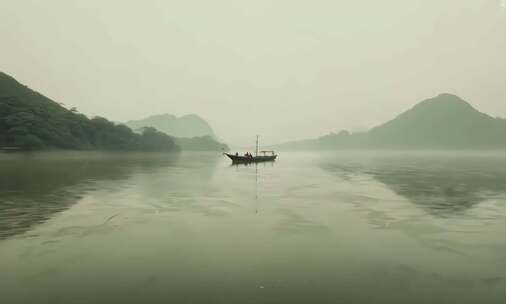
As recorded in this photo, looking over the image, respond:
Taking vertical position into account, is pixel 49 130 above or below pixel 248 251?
above

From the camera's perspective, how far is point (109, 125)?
194125 millimetres

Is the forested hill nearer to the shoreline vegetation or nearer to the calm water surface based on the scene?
the shoreline vegetation

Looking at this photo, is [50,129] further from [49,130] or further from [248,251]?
[248,251]

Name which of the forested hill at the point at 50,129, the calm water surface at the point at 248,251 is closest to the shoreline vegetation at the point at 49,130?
the forested hill at the point at 50,129

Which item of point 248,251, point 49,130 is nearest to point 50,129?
point 49,130

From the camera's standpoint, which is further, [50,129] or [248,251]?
[50,129]

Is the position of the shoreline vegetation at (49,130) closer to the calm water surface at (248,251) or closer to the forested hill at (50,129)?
the forested hill at (50,129)

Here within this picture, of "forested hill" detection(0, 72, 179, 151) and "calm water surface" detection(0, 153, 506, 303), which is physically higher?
"forested hill" detection(0, 72, 179, 151)

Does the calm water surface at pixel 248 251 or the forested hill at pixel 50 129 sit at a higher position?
the forested hill at pixel 50 129

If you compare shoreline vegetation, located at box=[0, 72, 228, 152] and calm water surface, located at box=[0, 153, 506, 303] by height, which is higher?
shoreline vegetation, located at box=[0, 72, 228, 152]

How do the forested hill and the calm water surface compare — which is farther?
the forested hill

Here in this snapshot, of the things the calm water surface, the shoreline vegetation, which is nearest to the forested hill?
the shoreline vegetation

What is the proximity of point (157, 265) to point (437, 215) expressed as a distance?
22.9 m

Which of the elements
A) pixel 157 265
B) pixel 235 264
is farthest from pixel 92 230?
pixel 235 264
